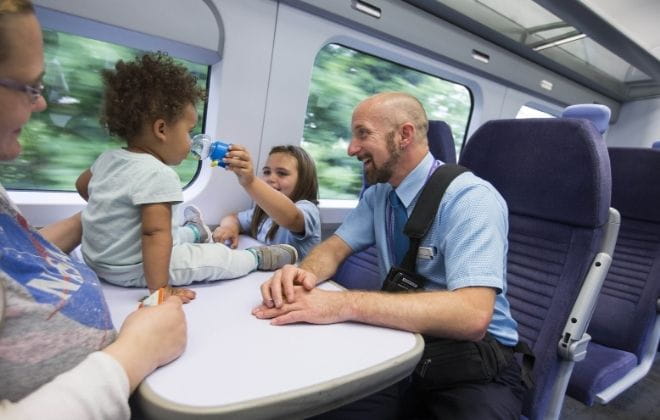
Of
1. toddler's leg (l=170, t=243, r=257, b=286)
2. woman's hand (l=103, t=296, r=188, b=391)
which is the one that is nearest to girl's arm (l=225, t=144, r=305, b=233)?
toddler's leg (l=170, t=243, r=257, b=286)

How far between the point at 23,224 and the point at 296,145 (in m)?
1.81

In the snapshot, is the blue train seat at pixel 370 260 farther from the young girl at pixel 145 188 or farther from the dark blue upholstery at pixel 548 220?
the young girl at pixel 145 188

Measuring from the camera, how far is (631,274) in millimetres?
2242

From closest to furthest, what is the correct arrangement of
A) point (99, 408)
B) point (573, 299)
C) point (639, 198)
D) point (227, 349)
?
point (99, 408)
point (227, 349)
point (573, 299)
point (639, 198)

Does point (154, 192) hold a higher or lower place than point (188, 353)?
higher

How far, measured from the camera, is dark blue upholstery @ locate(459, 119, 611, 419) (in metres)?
1.31

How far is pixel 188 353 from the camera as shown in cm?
77

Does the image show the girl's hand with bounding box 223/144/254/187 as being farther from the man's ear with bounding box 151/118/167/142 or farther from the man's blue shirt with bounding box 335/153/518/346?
the man's blue shirt with bounding box 335/153/518/346

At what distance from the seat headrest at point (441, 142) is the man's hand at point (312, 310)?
5.70ft

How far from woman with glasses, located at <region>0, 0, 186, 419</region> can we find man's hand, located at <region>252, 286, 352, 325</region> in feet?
1.02

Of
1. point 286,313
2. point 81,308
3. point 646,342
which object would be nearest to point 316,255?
point 286,313

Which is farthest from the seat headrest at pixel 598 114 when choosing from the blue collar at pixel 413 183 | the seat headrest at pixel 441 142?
the blue collar at pixel 413 183

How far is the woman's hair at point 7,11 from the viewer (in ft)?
1.77

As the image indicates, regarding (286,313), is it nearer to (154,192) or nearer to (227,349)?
(227,349)
